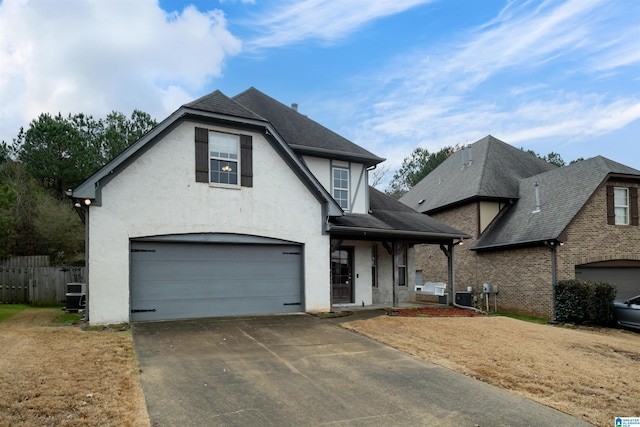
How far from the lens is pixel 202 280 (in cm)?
1189

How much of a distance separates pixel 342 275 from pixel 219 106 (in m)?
7.26

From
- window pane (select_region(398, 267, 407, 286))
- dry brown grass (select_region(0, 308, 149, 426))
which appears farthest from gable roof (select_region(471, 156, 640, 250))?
dry brown grass (select_region(0, 308, 149, 426))

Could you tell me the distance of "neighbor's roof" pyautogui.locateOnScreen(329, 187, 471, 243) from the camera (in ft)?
45.8

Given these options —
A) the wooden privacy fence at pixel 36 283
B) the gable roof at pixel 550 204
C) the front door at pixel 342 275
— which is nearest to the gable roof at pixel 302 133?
the front door at pixel 342 275

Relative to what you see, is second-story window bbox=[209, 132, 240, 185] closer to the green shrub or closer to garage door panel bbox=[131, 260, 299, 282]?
garage door panel bbox=[131, 260, 299, 282]

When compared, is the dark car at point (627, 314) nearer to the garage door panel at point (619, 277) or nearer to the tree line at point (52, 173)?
the garage door panel at point (619, 277)

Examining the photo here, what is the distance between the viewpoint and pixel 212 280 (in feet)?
39.4

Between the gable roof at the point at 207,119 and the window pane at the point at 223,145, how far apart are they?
428 mm

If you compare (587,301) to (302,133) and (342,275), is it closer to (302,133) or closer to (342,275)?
(342,275)

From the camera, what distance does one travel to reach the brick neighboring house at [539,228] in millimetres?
17266

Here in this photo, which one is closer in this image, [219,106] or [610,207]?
[219,106]

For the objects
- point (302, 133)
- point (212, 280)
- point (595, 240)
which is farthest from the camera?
point (595, 240)

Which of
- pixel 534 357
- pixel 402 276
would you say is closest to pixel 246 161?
pixel 534 357

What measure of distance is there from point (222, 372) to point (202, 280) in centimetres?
529
